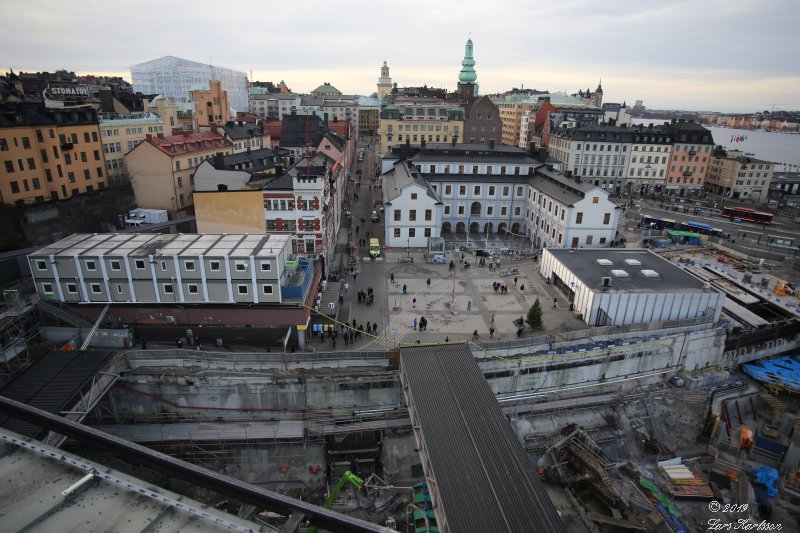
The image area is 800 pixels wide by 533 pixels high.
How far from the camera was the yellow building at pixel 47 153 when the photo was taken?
153ft

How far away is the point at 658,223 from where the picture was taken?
227ft

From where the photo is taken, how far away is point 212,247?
34875mm

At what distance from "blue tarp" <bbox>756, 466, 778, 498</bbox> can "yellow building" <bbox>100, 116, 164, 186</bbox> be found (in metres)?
71.2

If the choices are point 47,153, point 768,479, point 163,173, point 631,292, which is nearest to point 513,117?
point 163,173

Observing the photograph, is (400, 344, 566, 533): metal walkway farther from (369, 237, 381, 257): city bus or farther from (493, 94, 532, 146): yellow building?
(493, 94, 532, 146): yellow building

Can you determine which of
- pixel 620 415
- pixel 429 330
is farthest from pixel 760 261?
pixel 429 330

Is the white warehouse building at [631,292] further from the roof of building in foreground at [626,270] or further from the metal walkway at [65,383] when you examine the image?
the metal walkway at [65,383]

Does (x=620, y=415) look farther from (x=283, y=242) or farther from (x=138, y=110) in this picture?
(x=138, y=110)

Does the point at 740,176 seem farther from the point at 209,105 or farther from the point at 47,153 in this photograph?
the point at 47,153

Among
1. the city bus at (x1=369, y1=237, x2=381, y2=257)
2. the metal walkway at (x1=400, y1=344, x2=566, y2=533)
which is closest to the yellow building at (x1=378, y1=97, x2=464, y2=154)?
the city bus at (x1=369, y1=237, x2=381, y2=257)

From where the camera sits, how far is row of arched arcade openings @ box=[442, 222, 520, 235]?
Result: 65.8m

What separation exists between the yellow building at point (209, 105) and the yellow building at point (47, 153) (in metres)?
32.7

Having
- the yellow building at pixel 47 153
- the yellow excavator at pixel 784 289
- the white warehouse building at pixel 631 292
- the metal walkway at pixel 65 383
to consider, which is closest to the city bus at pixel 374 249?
the white warehouse building at pixel 631 292

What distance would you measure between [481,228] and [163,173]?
138ft
